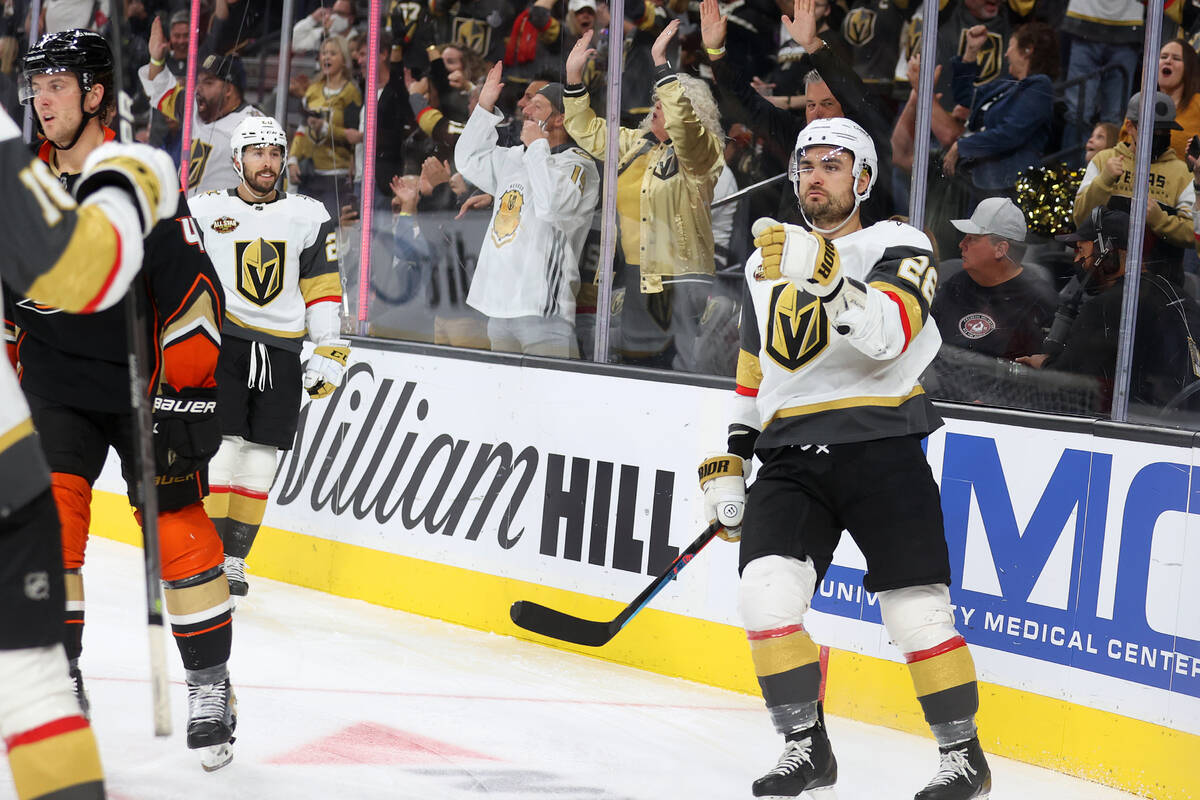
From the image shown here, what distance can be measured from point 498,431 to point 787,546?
1944 millimetres

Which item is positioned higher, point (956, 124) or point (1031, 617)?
point (956, 124)

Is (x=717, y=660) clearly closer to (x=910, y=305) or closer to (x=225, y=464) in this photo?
(x=910, y=305)

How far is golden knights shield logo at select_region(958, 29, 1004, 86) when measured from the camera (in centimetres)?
385

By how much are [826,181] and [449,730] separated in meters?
1.53

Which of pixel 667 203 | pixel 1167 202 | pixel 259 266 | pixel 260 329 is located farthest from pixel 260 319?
pixel 1167 202

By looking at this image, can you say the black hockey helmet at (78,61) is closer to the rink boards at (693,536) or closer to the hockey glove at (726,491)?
the hockey glove at (726,491)

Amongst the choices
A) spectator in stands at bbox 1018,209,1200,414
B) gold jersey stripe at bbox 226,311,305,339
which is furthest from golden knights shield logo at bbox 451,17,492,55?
spectator in stands at bbox 1018,209,1200,414

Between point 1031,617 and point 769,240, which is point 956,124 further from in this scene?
point 769,240

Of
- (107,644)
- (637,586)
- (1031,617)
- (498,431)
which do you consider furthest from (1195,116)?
(107,644)

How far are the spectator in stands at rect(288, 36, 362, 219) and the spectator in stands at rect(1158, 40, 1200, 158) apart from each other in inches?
122

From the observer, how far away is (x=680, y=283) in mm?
4312

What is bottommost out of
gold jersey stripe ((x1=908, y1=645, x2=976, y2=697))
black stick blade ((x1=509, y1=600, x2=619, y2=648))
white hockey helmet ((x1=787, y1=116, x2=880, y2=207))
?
black stick blade ((x1=509, y1=600, x2=619, y2=648))

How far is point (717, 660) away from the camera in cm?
366

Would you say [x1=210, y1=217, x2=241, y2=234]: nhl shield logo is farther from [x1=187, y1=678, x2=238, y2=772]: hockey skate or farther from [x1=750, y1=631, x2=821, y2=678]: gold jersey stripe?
[x1=750, y1=631, x2=821, y2=678]: gold jersey stripe
